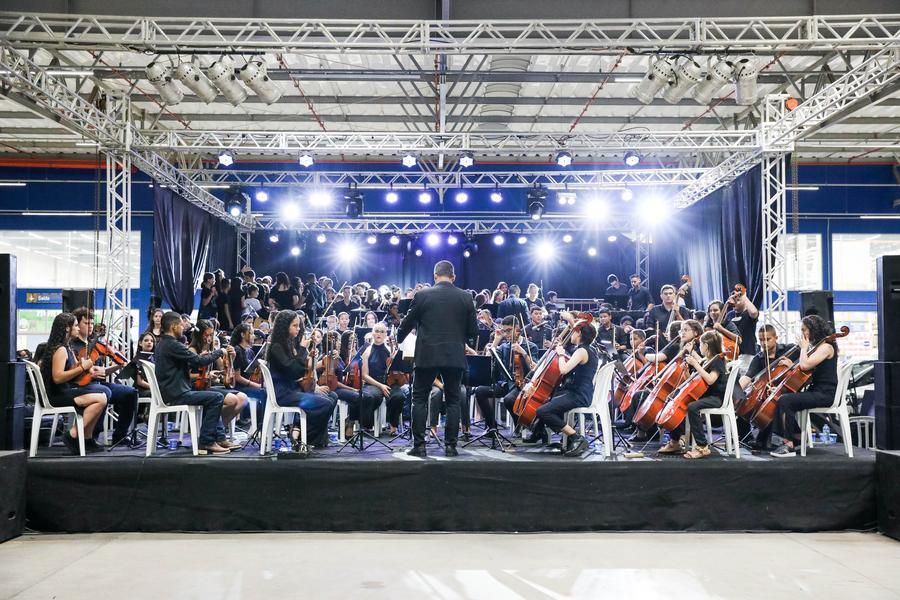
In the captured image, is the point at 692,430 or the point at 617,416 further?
the point at 617,416

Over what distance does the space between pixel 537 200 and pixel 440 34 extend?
Result: 587 centimetres

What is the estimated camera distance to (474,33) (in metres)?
7.11

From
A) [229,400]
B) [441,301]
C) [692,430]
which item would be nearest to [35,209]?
[229,400]

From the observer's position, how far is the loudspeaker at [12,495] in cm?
421

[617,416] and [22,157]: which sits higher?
[22,157]

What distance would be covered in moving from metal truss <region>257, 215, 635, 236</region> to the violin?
31.5 ft

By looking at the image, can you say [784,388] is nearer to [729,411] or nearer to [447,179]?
[729,411]

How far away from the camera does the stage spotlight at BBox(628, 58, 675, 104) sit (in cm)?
765

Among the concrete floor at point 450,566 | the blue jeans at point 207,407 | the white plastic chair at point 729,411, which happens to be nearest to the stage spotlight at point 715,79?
the white plastic chair at point 729,411

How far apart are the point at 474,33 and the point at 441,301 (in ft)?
11.9

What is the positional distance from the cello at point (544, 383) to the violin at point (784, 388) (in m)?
1.79

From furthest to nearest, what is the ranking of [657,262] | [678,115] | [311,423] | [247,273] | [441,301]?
[657,262] → [678,115] → [247,273] → [311,423] → [441,301]

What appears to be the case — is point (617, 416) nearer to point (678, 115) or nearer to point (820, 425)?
point (820, 425)

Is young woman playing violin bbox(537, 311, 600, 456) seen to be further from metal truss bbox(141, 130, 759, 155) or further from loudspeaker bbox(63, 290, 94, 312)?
loudspeaker bbox(63, 290, 94, 312)
